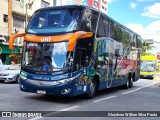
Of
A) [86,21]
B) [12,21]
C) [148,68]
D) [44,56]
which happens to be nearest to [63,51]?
[44,56]

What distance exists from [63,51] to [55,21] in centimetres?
139

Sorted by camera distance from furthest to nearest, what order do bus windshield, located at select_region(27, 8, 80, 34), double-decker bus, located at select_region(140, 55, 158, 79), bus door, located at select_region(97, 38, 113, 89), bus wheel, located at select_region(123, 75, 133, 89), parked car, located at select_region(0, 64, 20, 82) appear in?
1. double-decker bus, located at select_region(140, 55, 158, 79)
2. parked car, located at select_region(0, 64, 20, 82)
3. bus wheel, located at select_region(123, 75, 133, 89)
4. bus door, located at select_region(97, 38, 113, 89)
5. bus windshield, located at select_region(27, 8, 80, 34)

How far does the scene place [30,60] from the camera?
465 inches

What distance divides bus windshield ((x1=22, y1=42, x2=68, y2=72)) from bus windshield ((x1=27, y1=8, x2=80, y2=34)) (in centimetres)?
60

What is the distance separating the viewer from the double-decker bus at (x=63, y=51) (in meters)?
11.2

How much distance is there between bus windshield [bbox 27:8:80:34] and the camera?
38.0 feet

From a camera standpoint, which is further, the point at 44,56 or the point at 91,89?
the point at 91,89

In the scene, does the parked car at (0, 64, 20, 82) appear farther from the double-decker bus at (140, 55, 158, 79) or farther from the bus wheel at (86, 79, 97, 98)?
the double-decker bus at (140, 55, 158, 79)

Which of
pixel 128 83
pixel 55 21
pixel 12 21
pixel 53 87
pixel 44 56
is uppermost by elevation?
pixel 12 21

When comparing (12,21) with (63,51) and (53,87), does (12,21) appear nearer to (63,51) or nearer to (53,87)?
(63,51)

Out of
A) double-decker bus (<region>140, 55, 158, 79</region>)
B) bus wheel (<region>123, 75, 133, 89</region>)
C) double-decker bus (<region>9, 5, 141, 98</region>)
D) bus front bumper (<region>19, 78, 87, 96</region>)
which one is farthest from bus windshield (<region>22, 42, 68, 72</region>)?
double-decker bus (<region>140, 55, 158, 79</region>)

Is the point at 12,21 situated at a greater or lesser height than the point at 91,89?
greater

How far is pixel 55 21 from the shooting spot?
11859 mm

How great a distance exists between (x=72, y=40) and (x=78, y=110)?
7.84ft
